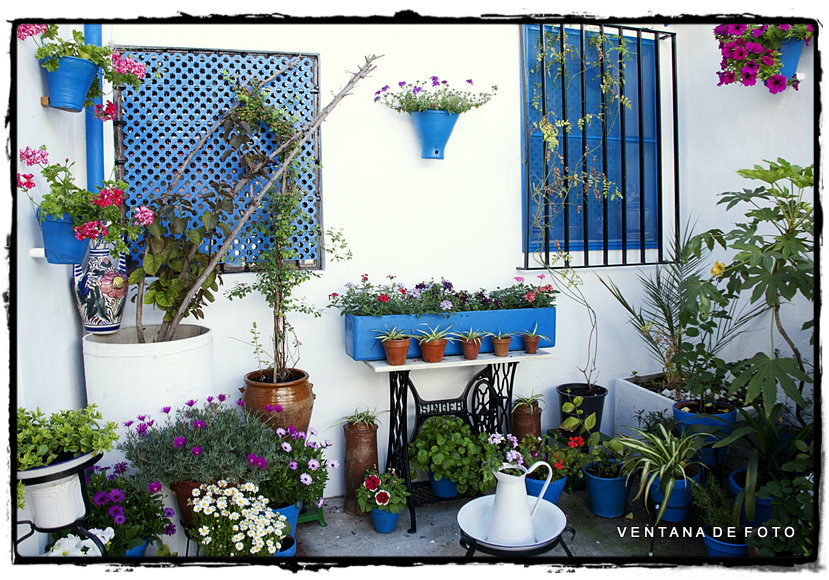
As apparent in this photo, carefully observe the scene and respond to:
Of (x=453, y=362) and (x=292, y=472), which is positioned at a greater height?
(x=453, y=362)

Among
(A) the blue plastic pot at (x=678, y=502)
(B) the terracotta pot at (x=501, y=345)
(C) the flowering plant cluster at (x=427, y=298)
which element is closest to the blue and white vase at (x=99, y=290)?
(C) the flowering plant cluster at (x=427, y=298)

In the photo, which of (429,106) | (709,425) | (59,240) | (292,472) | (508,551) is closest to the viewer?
(508,551)

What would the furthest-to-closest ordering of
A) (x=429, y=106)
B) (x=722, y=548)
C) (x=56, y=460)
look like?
(x=429, y=106) < (x=722, y=548) < (x=56, y=460)

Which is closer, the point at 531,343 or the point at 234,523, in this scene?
the point at 234,523

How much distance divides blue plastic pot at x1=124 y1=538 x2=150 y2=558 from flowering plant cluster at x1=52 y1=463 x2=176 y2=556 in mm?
11

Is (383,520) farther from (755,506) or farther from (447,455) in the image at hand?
(755,506)

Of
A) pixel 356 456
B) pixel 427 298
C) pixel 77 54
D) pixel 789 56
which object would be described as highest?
pixel 789 56

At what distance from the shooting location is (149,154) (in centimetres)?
345

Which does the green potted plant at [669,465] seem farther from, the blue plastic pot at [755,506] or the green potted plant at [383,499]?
the green potted plant at [383,499]

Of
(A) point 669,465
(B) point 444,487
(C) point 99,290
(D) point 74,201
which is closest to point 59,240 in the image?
Answer: (D) point 74,201

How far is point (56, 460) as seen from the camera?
221cm

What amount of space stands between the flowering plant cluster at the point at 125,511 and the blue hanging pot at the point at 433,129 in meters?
2.18

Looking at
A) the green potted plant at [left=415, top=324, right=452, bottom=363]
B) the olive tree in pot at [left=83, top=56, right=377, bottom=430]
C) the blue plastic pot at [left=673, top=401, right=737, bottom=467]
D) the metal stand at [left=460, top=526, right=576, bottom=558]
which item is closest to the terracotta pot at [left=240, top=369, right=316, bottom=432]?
the olive tree in pot at [left=83, top=56, right=377, bottom=430]

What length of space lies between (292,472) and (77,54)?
1903 mm
